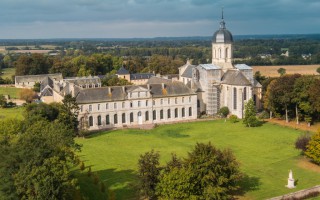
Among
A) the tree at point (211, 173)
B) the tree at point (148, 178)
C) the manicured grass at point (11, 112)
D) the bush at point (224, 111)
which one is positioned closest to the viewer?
the tree at point (211, 173)

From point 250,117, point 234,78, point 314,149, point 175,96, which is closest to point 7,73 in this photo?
point 175,96

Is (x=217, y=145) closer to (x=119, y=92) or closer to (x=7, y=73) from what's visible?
(x=119, y=92)

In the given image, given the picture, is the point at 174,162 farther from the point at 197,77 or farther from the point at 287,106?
the point at 197,77

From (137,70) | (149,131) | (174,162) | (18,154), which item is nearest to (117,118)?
(149,131)

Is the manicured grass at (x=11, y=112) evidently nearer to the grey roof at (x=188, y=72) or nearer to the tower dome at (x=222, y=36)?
the grey roof at (x=188, y=72)

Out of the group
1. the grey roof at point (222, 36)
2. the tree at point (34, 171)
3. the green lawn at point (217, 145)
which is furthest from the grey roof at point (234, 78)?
the tree at point (34, 171)
